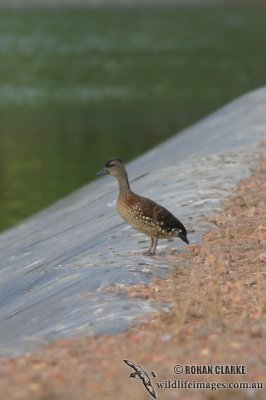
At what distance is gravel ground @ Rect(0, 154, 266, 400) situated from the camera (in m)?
6.93

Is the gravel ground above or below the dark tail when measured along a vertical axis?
above

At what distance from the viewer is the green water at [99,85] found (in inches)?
1095

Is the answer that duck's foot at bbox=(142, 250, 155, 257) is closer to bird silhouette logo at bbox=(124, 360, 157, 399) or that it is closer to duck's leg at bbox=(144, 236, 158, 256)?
duck's leg at bbox=(144, 236, 158, 256)

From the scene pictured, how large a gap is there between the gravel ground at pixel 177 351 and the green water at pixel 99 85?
11816mm

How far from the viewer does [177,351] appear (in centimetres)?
747

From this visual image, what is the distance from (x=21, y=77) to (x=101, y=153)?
59.5 ft

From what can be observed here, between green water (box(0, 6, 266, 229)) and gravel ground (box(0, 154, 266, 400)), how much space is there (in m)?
11.8

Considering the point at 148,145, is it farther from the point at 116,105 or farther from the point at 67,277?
the point at 67,277

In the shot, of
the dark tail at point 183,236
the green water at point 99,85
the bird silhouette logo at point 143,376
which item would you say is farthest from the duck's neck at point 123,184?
the green water at point 99,85

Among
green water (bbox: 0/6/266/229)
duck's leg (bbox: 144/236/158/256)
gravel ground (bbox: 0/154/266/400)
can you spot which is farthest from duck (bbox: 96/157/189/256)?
green water (bbox: 0/6/266/229)

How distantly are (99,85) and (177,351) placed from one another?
35593 mm

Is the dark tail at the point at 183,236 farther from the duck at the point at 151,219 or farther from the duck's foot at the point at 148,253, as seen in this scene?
the duck's foot at the point at 148,253

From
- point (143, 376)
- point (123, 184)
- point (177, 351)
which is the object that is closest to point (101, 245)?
point (123, 184)

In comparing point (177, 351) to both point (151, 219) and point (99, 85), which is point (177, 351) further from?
point (99, 85)
